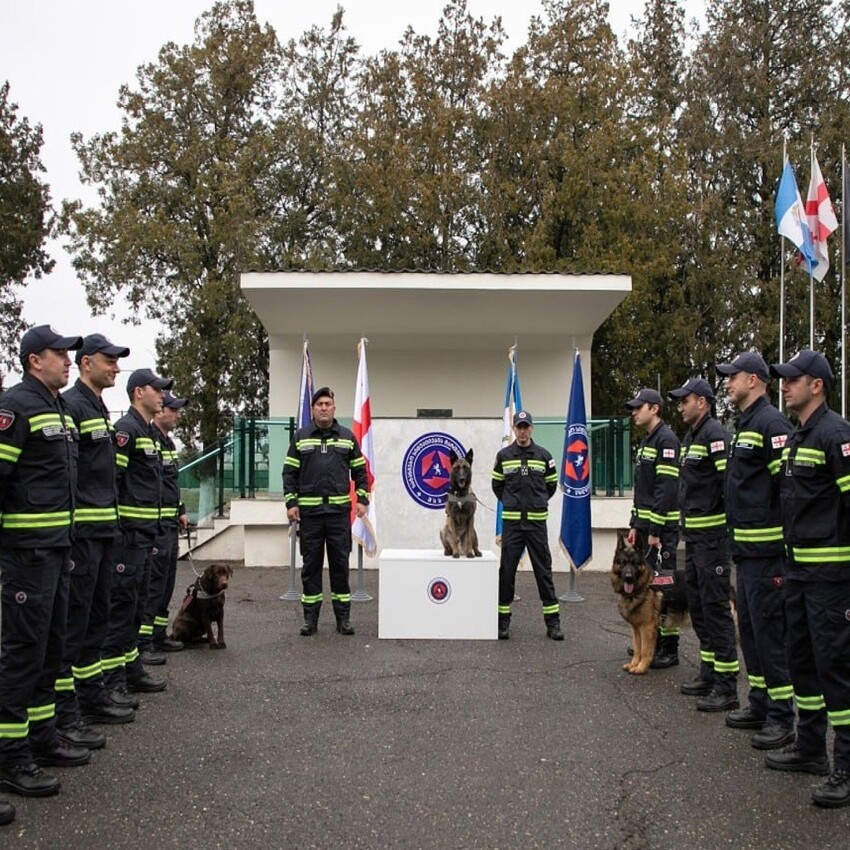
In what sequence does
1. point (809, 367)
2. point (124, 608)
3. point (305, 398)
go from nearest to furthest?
point (809, 367) → point (124, 608) → point (305, 398)

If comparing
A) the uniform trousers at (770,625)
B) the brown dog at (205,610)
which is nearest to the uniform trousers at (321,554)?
the brown dog at (205,610)

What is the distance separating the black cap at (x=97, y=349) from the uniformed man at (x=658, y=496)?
4435 mm

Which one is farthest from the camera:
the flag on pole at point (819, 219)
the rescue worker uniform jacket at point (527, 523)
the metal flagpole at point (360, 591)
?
the flag on pole at point (819, 219)

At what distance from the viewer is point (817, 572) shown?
4.70 metres

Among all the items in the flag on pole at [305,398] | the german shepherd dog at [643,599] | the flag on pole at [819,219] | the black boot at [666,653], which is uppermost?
the flag on pole at [819,219]

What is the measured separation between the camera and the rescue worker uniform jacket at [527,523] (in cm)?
915

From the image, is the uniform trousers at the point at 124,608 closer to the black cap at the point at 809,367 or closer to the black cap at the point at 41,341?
the black cap at the point at 41,341

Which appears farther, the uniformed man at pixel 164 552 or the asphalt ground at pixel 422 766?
the uniformed man at pixel 164 552

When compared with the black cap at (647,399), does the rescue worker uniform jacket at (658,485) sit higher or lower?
lower

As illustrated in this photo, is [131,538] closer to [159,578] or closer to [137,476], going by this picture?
[137,476]

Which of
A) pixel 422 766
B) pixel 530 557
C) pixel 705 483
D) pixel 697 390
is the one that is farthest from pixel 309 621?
pixel 697 390

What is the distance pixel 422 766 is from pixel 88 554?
2.36 meters

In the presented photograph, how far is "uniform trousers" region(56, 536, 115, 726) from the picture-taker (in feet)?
17.8

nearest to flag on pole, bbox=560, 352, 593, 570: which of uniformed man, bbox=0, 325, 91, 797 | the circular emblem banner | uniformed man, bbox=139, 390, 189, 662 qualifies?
the circular emblem banner
